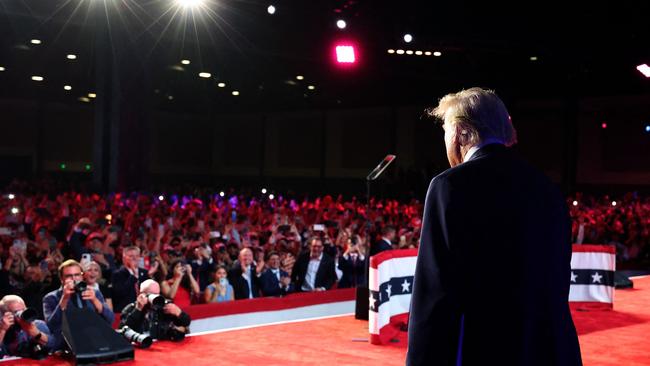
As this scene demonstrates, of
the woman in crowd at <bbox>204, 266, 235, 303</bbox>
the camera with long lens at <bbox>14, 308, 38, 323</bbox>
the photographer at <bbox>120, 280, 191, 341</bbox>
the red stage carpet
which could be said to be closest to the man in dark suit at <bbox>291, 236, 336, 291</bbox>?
the red stage carpet

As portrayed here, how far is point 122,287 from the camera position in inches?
375

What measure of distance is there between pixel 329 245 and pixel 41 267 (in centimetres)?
556

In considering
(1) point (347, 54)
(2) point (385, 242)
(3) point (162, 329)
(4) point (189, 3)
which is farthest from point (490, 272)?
(4) point (189, 3)

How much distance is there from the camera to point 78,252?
39.0ft

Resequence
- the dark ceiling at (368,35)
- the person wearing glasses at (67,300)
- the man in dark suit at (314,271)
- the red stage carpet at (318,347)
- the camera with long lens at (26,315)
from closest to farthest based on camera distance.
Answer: the camera with long lens at (26,315) → the person wearing glasses at (67,300) → the red stage carpet at (318,347) → the man in dark suit at (314,271) → the dark ceiling at (368,35)

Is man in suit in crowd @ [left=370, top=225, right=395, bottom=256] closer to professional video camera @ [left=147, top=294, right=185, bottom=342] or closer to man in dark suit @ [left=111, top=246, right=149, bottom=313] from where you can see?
man in dark suit @ [left=111, top=246, right=149, bottom=313]

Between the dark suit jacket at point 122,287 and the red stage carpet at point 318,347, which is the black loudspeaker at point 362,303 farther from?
the dark suit jacket at point 122,287

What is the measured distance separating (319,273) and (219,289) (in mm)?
2171

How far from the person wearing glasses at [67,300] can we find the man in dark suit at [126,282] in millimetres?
1303

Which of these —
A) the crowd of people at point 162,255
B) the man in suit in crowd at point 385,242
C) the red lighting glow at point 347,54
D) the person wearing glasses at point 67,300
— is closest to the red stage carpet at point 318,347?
the person wearing glasses at point 67,300

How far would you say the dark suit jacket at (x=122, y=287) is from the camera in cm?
950

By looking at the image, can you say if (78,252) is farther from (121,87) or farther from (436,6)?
(436,6)

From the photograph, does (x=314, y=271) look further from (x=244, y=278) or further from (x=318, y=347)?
(x=318, y=347)

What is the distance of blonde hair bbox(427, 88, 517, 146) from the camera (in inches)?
98.1
